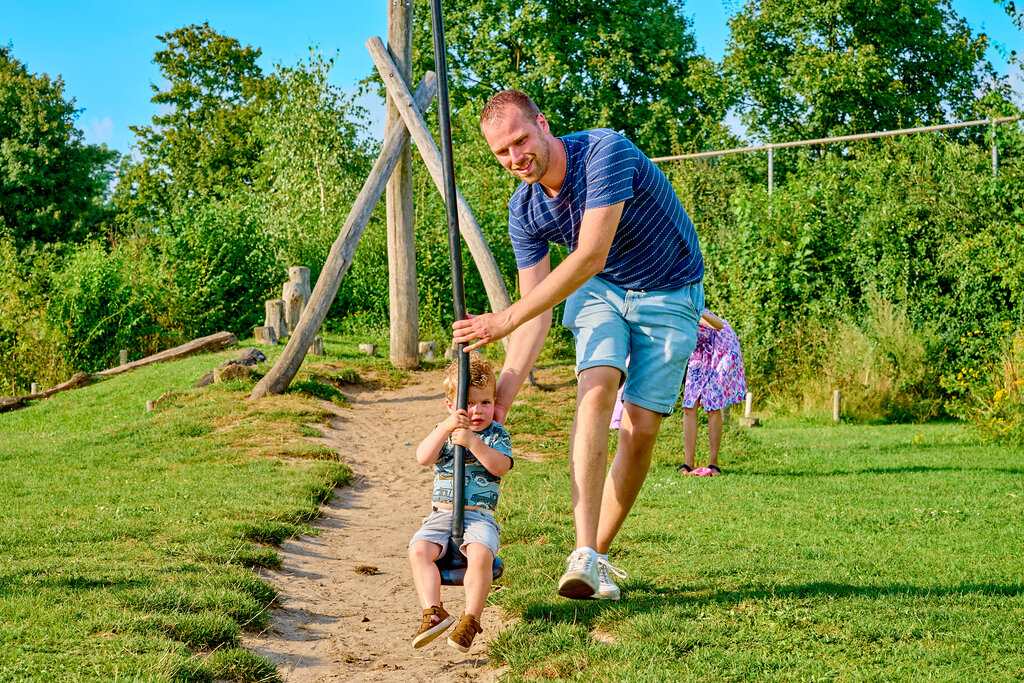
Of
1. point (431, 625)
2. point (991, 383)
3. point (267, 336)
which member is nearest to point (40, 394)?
point (267, 336)

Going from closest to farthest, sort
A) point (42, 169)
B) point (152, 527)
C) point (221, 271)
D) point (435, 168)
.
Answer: point (152, 527) → point (435, 168) → point (221, 271) → point (42, 169)

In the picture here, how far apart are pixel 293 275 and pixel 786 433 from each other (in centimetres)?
870

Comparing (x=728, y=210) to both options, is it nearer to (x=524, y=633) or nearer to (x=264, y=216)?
(x=264, y=216)

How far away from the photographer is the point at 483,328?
136 inches

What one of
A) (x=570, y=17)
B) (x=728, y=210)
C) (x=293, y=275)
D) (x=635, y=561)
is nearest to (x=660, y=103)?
(x=570, y=17)

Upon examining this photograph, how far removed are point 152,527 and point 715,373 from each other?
4812 millimetres

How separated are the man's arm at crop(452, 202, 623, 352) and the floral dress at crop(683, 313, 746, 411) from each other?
15.4ft

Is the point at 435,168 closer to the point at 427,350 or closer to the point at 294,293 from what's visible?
the point at 427,350

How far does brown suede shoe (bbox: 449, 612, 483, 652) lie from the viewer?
3688mm

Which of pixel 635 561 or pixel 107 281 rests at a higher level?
pixel 107 281

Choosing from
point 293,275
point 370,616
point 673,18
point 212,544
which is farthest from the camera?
point 673,18

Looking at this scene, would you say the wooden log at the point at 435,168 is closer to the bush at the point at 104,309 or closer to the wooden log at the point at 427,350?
the wooden log at the point at 427,350

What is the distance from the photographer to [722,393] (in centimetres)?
812

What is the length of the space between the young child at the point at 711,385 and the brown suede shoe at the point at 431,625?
4.70 m
